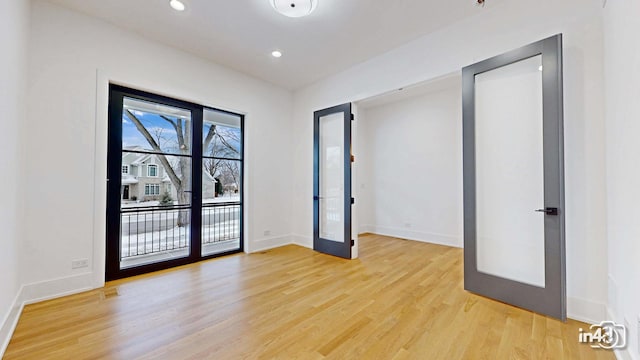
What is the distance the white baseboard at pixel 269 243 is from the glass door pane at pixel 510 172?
3290 millimetres

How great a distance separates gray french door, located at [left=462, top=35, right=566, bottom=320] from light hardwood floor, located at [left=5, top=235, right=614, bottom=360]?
30cm

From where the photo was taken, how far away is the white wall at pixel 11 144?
6.09ft

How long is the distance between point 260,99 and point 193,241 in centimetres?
266

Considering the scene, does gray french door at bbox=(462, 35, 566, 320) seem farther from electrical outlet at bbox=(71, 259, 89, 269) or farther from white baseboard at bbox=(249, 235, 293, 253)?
electrical outlet at bbox=(71, 259, 89, 269)

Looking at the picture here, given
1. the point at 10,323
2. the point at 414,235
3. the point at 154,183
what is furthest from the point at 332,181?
the point at 10,323

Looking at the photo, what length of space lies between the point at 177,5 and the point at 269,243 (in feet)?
12.1

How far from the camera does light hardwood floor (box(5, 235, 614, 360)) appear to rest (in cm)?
182

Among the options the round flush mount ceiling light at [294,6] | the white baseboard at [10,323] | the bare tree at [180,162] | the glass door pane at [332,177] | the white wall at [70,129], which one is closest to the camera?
the white baseboard at [10,323]

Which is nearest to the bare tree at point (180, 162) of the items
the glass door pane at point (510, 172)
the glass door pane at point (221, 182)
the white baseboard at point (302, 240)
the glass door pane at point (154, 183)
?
the glass door pane at point (154, 183)

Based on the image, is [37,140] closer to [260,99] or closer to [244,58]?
[244,58]

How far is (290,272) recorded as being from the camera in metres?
3.46

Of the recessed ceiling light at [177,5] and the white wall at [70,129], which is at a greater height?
the recessed ceiling light at [177,5]

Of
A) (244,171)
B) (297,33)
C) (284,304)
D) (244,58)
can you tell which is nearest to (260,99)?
(244,58)

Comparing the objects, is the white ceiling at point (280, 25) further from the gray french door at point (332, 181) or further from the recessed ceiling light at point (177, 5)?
the gray french door at point (332, 181)
